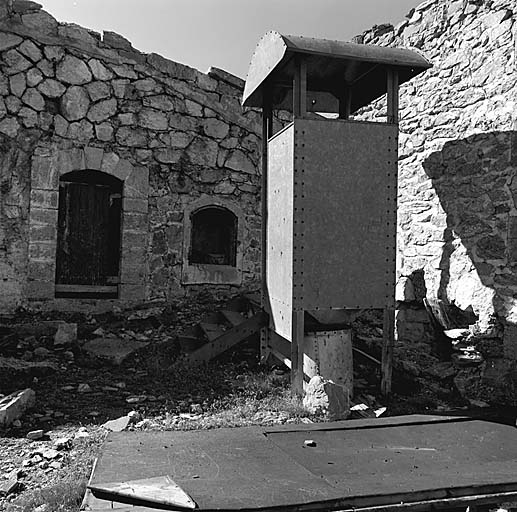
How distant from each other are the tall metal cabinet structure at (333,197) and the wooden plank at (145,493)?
2.46 m

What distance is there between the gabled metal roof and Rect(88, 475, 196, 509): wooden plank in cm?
379

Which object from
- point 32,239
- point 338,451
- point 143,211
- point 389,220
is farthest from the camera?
point 143,211

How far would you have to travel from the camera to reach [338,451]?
3646 mm

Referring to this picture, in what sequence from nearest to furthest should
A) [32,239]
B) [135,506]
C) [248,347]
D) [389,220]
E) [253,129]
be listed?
[135,506] < [389,220] < [248,347] < [32,239] < [253,129]

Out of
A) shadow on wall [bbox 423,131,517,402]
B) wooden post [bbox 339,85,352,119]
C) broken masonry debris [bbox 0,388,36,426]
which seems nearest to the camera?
broken masonry debris [bbox 0,388,36,426]

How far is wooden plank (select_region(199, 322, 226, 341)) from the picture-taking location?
7.00 metres

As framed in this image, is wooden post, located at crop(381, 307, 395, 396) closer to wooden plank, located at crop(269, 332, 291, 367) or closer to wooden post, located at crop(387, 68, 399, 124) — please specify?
wooden plank, located at crop(269, 332, 291, 367)

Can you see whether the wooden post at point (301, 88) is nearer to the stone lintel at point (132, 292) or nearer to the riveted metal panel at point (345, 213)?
the riveted metal panel at point (345, 213)

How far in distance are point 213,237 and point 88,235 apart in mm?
1968

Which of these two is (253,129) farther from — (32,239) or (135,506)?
(135,506)

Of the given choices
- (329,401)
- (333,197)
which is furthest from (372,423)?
(333,197)

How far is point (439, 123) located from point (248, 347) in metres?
3.53

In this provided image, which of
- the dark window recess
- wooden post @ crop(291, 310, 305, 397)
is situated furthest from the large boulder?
the dark window recess

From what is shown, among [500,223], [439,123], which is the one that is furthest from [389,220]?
[439,123]
